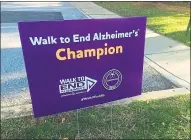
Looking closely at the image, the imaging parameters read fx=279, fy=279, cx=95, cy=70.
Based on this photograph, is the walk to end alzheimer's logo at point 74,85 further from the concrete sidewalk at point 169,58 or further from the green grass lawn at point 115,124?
the concrete sidewalk at point 169,58

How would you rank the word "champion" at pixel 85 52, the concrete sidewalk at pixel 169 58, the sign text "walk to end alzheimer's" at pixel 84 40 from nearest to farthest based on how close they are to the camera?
the sign text "walk to end alzheimer's" at pixel 84 40 < the word "champion" at pixel 85 52 < the concrete sidewalk at pixel 169 58

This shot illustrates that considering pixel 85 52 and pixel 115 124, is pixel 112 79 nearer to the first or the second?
pixel 85 52

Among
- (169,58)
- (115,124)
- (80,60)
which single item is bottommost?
(169,58)

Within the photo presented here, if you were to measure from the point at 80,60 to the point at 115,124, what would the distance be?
115cm

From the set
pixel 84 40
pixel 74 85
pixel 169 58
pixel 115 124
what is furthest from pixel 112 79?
pixel 169 58

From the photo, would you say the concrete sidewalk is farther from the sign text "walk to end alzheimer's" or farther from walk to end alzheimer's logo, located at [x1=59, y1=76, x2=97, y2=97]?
walk to end alzheimer's logo, located at [x1=59, y1=76, x2=97, y2=97]

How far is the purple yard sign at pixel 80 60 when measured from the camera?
2.50 meters

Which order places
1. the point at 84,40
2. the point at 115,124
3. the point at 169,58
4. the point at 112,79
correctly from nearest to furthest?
the point at 84,40 → the point at 112,79 → the point at 115,124 → the point at 169,58

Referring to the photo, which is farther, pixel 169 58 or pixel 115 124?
pixel 169 58

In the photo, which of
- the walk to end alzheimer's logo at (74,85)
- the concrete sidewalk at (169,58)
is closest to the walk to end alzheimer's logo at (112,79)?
the walk to end alzheimer's logo at (74,85)

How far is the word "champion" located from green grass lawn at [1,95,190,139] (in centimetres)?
104

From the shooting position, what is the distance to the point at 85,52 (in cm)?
272

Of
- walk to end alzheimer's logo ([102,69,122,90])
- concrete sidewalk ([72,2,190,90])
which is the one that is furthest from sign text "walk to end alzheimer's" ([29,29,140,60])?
concrete sidewalk ([72,2,190,90])

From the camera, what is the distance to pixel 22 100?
4.11 metres
